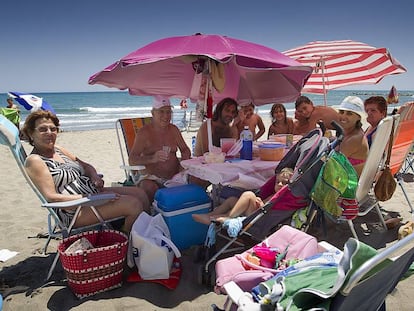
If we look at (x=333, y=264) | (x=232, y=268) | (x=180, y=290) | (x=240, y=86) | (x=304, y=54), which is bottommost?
(x=180, y=290)

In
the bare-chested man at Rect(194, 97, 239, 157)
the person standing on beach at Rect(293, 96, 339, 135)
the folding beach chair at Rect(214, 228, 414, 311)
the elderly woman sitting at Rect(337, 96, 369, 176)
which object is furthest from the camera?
the person standing on beach at Rect(293, 96, 339, 135)

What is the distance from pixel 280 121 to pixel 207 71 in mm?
2082

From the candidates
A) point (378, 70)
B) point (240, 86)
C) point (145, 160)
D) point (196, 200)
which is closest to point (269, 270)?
point (196, 200)

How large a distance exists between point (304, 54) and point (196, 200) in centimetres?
332

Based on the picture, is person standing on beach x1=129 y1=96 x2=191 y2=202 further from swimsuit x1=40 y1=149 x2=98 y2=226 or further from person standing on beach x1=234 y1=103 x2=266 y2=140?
person standing on beach x1=234 y1=103 x2=266 y2=140

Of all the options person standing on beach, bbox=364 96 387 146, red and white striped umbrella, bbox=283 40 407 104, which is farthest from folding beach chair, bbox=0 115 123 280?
red and white striped umbrella, bbox=283 40 407 104

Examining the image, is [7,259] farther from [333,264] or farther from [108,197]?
[333,264]

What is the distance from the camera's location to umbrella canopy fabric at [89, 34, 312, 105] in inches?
119

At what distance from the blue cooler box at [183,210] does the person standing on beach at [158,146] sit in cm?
68

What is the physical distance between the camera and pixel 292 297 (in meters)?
1.36

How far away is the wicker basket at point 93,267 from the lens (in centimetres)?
238

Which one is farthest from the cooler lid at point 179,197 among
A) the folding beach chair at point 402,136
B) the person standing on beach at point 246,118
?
the person standing on beach at point 246,118

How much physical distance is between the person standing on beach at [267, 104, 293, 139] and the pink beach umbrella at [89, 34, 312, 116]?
24cm

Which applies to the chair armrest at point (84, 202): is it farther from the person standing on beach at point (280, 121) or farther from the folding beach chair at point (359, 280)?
the person standing on beach at point (280, 121)
